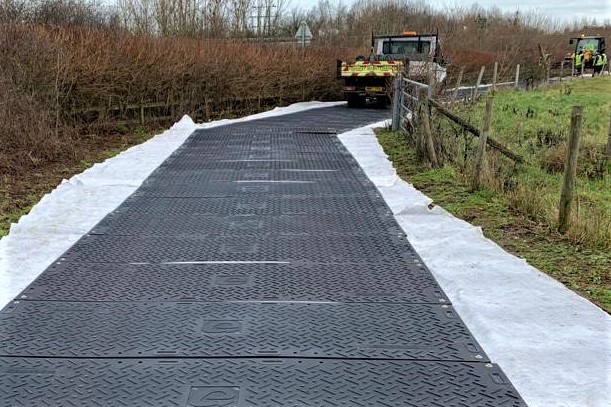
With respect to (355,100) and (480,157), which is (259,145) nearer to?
(480,157)

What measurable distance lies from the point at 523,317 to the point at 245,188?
13.6 feet

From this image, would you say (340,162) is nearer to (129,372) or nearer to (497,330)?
(497,330)

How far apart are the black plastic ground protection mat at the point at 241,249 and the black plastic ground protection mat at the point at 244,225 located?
15 centimetres

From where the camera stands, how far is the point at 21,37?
30.6 feet

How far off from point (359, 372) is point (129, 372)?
105 cm

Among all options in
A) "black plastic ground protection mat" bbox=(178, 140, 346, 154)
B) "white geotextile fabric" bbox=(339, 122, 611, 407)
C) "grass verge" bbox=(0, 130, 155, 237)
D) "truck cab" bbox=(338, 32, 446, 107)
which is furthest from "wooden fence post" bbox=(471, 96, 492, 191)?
"truck cab" bbox=(338, 32, 446, 107)

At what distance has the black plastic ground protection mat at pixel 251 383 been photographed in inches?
102

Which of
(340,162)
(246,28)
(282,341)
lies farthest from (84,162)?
(246,28)

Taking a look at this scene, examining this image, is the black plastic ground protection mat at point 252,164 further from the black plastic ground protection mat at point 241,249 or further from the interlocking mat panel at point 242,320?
the black plastic ground protection mat at point 241,249

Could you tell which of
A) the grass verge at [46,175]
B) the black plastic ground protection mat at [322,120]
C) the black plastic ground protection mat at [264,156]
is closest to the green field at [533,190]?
the black plastic ground protection mat at [264,156]

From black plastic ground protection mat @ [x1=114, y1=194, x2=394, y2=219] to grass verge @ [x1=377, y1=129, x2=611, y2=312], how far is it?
80cm

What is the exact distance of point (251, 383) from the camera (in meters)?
2.72

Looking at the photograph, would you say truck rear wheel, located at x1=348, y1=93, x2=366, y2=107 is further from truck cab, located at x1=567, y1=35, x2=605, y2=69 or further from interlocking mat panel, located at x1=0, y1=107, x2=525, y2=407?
truck cab, located at x1=567, y1=35, x2=605, y2=69

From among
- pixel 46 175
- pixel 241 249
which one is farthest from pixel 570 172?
pixel 46 175
